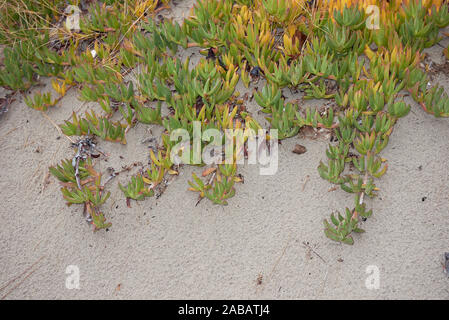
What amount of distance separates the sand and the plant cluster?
0.10 metres

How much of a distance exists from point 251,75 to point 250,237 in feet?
3.66

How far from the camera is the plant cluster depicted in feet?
8.59

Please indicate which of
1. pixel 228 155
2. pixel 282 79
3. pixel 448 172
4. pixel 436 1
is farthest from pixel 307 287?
pixel 436 1

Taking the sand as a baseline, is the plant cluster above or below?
above

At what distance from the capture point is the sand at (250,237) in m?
2.35

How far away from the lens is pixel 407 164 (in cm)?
260

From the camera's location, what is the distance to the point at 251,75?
3.08 meters

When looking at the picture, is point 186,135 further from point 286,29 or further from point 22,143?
point 22,143

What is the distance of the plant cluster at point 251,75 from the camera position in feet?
8.59

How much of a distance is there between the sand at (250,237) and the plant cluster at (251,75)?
99 millimetres

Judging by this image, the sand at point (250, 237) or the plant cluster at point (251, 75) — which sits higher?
the plant cluster at point (251, 75)

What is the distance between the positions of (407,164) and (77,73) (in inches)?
83.9

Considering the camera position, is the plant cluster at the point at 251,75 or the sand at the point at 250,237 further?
the plant cluster at the point at 251,75

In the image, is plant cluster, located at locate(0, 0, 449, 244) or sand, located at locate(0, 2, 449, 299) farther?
plant cluster, located at locate(0, 0, 449, 244)
